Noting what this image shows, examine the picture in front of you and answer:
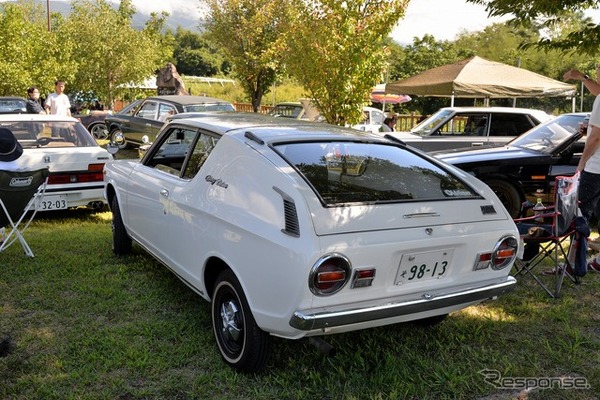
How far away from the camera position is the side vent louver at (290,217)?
3.00 m

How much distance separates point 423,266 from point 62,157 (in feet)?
17.8

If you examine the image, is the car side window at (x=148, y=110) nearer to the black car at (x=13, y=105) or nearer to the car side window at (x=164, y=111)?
the car side window at (x=164, y=111)

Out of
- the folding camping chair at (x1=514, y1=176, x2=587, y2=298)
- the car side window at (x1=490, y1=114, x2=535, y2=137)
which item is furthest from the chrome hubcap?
the car side window at (x1=490, y1=114, x2=535, y2=137)

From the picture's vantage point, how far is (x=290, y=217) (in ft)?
10.1

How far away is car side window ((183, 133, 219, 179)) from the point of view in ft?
13.4

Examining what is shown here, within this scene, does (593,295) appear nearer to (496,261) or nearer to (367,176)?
(496,261)

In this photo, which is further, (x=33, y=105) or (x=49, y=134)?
(x=33, y=105)

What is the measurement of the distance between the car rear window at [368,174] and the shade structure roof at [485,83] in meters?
10.5

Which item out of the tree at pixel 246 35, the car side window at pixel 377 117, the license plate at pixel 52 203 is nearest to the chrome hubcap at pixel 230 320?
the license plate at pixel 52 203

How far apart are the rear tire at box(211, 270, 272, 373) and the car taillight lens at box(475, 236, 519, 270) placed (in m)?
1.40

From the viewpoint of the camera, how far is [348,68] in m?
9.59

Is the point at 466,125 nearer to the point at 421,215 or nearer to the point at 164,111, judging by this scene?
the point at 164,111

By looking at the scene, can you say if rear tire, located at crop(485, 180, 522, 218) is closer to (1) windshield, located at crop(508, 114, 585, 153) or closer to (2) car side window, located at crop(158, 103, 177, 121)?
(1) windshield, located at crop(508, 114, 585, 153)

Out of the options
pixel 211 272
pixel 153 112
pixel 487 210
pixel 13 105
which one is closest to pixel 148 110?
pixel 153 112
